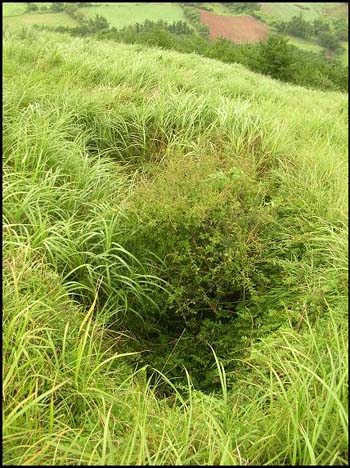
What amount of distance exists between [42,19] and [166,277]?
449 cm

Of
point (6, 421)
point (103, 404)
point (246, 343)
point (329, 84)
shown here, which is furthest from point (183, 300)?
point (329, 84)

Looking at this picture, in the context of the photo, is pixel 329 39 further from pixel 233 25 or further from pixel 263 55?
pixel 263 55

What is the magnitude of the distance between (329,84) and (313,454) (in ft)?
45.9

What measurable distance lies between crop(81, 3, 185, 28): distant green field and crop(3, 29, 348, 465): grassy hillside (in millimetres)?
1104

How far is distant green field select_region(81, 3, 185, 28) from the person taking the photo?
491cm

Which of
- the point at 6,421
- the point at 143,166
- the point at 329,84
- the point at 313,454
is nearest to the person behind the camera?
the point at 313,454

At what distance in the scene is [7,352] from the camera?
169 centimetres

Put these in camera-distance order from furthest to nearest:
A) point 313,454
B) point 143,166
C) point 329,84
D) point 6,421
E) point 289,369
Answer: point 329,84
point 143,166
point 289,369
point 6,421
point 313,454

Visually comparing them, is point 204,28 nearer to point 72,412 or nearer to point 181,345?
point 181,345

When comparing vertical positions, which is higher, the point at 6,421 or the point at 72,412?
the point at 6,421

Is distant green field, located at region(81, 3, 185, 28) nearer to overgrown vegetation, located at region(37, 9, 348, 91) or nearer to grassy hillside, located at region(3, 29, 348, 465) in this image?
grassy hillside, located at region(3, 29, 348, 465)

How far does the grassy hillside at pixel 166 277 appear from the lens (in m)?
1.49

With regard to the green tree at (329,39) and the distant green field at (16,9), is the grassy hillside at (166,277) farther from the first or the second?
the green tree at (329,39)

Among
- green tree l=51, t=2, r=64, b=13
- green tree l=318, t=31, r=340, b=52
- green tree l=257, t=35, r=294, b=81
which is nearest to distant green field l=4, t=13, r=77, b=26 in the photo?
green tree l=51, t=2, r=64, b=13
